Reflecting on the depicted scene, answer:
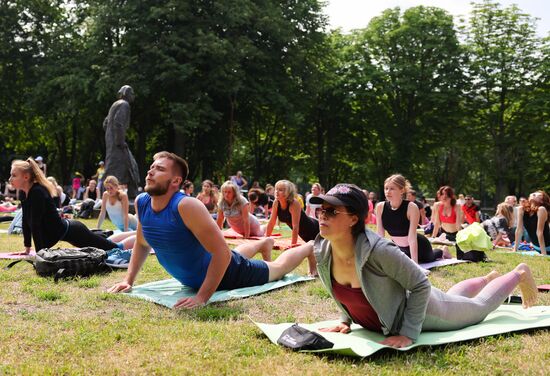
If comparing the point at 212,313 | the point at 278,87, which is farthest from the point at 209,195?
the point at 278,87

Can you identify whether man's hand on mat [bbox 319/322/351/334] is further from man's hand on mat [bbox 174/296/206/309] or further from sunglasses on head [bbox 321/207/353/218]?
man's hand on mat [bbox 174/296/206/309]

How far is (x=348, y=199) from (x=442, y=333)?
141 centimetres

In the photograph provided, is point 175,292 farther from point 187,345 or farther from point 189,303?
point 187,345

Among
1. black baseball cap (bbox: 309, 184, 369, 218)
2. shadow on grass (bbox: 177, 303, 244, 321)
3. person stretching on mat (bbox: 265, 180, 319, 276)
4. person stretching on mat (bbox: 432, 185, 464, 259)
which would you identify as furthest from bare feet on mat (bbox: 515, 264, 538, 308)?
person stretching on mat (bbox: 432, 185, 464, 259)

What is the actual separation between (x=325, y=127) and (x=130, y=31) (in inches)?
657

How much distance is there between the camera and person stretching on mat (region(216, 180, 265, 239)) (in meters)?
11.8

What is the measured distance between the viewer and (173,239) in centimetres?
568

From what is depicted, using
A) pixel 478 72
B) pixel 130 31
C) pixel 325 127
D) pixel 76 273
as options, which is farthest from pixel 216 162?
pixel 76 273

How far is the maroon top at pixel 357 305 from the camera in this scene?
166 inches

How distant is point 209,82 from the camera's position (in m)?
26.2

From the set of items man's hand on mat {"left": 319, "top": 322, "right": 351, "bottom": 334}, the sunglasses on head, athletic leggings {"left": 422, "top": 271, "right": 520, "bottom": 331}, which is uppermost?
the sunglasses on head

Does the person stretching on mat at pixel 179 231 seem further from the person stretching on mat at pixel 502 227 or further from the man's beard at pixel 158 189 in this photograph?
the person stretching on mat at pixel 502 227

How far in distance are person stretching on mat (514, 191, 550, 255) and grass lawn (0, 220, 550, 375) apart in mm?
5993

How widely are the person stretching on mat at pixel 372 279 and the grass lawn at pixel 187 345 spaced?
0.77 feet
